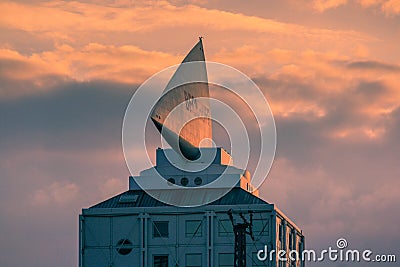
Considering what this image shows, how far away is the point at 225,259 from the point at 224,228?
3765mm

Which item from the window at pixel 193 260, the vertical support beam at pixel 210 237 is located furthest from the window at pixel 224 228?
the window at pixel 193 260

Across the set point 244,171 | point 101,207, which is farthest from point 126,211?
point 244,171

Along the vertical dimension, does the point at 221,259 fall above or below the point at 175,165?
below

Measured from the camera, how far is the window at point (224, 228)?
182500mm

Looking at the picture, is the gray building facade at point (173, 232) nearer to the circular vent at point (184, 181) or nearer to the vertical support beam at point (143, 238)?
the vertical support beam at point (143, 238)

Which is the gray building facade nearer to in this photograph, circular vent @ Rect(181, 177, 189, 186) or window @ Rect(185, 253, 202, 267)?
window @ Rect(185, 253, 202, 267)

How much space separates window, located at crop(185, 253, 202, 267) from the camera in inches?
7190

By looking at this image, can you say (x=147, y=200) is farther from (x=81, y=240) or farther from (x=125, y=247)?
(x=81, y=240)

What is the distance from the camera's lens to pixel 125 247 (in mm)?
184000

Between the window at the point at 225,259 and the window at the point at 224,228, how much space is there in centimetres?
255

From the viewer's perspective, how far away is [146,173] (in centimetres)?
18988

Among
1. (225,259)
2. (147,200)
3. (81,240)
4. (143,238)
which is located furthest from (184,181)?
(81,240)

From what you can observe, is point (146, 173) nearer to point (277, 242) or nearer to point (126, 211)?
point (126, 211)

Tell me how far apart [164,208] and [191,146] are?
32.2 ft
